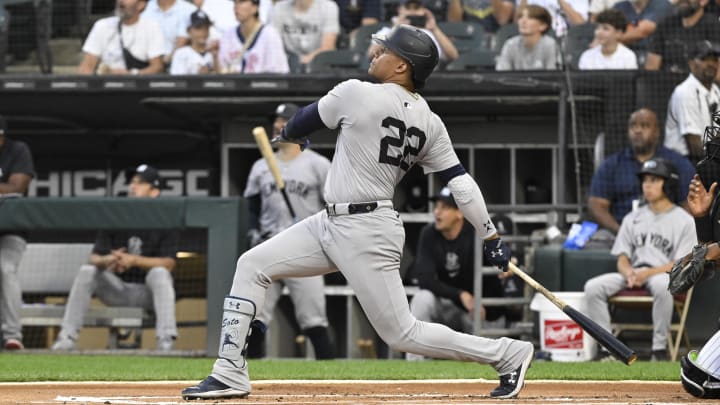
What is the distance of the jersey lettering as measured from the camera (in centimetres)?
558

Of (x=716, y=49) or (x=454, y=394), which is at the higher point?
(x=716, y=49)

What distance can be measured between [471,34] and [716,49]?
2.35m

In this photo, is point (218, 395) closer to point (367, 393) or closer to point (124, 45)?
point (367, 393)

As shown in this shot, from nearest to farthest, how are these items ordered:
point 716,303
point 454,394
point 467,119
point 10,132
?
point 454,394 < point 716,303 < point 467,119 < point 10,132

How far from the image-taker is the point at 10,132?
13312 millimetres

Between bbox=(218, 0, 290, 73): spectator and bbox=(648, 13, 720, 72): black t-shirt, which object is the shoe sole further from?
bbox=(648, 13, 720, 72): black t-shirt

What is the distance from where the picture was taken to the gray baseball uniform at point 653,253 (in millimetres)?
9039

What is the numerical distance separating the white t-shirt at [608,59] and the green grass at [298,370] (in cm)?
322

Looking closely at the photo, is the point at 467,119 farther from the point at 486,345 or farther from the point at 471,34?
the point at 486,345

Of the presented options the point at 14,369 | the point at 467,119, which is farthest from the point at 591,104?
the point at 14,369

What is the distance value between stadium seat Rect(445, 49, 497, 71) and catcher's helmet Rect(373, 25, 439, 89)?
5.87 metres

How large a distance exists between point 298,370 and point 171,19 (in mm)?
5319

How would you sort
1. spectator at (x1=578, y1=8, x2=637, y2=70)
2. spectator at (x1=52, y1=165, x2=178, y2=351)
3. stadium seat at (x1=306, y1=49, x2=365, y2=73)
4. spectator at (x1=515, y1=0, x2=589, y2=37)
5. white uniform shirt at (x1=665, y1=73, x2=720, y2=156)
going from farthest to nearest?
stadium seat at (x1=306, y1=49, x2=365, y2=73) < spectator at (x1=515, y1=0, x2=589, y2=37) < spectator at (x1=578, y1=8, x2=637, y2=70) < white uniform shirt at (x1=665, y1=73, x2=720, y2=156) < spectator at (x1=52, y1=165, x2=178, y2=351)

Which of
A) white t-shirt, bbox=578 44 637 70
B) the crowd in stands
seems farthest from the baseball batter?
white t-shirt, bbox=578 44 637 70
